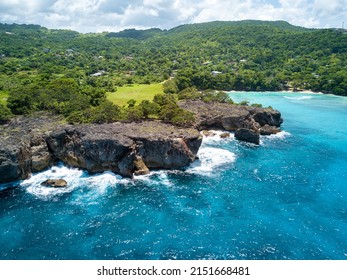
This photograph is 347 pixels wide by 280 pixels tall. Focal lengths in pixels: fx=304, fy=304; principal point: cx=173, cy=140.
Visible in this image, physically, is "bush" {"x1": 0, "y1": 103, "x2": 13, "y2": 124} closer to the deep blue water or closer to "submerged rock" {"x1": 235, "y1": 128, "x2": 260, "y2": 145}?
the deep blue water

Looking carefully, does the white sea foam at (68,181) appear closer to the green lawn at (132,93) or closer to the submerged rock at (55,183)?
the submerged rock at (55,183)

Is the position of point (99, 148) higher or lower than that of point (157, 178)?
higher

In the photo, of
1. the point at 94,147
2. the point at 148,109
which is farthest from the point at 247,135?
the point at 94,147

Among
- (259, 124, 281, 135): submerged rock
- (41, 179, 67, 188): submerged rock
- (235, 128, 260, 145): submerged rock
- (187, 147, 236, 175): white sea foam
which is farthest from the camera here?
(259, 124, 281, 135): submerged rock

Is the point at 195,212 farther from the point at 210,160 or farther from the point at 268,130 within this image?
the point at 268,130

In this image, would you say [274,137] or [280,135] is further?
[280,135]

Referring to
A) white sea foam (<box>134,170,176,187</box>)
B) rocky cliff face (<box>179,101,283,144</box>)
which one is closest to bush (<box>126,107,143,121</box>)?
rocky cliff face (<box>179,101,283,144</box>)

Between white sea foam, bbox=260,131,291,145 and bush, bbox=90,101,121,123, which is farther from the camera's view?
white sea foam, bbox=260,131,291,145

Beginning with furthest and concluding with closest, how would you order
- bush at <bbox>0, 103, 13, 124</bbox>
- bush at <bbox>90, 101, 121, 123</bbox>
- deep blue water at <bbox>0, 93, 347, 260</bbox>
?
1. bush at <bbox>90, 101, 121, 123</bbox>
2. bush at <bbox>0, 103, 13, 124</bbox>
3. deep blue water at <bbox>0, 93, 347, 260</bbox>
